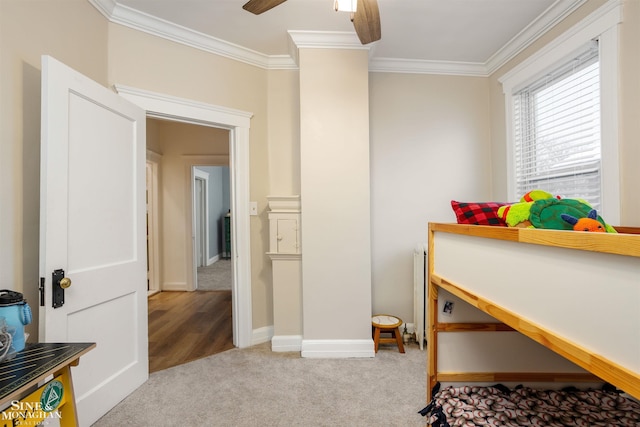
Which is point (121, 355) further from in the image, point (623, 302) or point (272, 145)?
point (623, 302)

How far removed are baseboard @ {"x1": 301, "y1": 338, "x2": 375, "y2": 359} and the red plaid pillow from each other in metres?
1.45

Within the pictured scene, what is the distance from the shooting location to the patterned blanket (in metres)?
1.34

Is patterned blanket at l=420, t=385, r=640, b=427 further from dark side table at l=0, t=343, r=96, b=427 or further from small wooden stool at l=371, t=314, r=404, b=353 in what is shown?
dark side table at l=0, t=343, r=96, b=427

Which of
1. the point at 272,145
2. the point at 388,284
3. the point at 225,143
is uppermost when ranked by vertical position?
the point at 225,143

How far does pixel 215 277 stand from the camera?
18.2 feet

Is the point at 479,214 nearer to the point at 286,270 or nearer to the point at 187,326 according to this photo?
the point at 286,270

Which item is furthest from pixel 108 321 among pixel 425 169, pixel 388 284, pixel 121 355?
pixel 425 169

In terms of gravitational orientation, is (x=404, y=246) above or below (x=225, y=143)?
below

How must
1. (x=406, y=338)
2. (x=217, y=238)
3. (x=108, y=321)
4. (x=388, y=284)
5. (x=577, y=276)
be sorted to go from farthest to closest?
(x=217, y=238)
(x=388, y=284)
(x=406, y=338)
(x=108, y=321)
(x=577, y=276)

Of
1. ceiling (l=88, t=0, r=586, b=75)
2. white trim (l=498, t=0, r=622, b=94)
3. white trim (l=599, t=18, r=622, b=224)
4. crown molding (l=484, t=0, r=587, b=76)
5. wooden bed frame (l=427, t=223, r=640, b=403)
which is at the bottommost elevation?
wooden bed frame (l=427, t=223, r=640, b=403)

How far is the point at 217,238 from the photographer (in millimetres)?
7867

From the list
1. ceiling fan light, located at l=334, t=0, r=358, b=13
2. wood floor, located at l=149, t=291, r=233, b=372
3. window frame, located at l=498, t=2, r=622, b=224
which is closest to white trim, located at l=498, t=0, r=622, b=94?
window frame, located at l=498, t=2, r=622, b=224

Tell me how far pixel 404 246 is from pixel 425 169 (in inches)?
30.0

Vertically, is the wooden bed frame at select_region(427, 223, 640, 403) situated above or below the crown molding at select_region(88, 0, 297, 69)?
below
